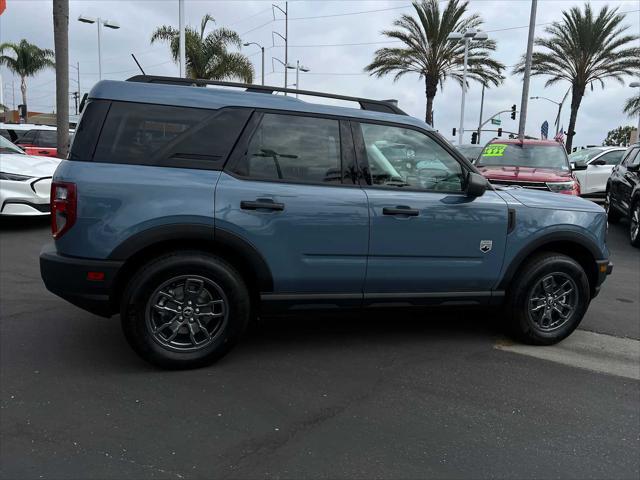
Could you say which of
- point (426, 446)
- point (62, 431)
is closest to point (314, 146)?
point (426, 446)

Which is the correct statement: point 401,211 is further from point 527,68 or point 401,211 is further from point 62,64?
point 527,68

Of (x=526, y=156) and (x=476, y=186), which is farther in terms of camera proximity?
(x=526, y=156)

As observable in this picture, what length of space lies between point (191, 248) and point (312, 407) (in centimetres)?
130

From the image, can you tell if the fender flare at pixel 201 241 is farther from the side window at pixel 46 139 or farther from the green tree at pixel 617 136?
the green tree at pixel 617 136

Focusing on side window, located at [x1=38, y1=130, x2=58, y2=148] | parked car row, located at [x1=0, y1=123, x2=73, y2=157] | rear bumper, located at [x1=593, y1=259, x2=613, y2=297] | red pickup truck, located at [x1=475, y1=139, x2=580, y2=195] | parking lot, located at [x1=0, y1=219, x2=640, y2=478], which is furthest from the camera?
side window, located at [x1=38, y1=130, x2=58, y2=148]

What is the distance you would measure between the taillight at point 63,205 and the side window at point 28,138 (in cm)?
1523

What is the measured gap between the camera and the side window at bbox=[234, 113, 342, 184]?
12.1 feet

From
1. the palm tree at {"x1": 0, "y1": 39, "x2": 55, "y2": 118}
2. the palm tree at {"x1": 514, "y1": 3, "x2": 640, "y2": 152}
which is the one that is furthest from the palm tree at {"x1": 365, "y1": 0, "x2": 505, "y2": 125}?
the palm tree at {"x1": 0, "y1": 39, "x2": 55, "y2": 118}

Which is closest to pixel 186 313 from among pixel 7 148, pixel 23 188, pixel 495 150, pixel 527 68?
pixel 23 188

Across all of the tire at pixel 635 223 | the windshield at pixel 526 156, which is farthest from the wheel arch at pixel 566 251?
the windshield at pixel 526 156

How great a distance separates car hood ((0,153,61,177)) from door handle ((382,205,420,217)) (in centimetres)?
670

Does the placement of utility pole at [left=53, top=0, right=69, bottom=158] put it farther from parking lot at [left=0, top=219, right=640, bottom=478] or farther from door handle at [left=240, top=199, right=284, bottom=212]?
door handle at [left=240, top=199, right=284, bottom=212]

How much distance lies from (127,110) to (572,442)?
3343 mm

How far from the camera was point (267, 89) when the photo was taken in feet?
13.1
